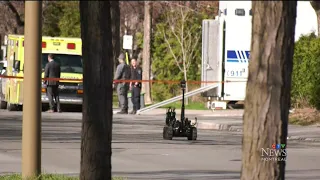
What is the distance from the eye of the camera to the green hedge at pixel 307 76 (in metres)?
24.3

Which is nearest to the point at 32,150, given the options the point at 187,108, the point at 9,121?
the point at 9,121

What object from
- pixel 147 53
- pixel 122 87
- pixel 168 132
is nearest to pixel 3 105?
pixel 122 87

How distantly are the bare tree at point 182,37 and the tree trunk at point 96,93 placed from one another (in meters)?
30.7

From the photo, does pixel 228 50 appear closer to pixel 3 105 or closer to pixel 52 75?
pixel 52 75

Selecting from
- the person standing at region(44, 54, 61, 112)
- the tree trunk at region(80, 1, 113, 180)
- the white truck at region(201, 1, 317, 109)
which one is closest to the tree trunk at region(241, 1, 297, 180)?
the tree trunk at region(80, 1, 113, 180)

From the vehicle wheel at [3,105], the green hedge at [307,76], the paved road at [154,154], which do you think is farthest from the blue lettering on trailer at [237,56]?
the vehicle wheel at [3,105]

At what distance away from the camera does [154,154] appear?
54.0 ft

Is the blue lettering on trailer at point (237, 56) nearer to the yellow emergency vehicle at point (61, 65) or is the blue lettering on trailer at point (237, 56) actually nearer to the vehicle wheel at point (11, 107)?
the yellow emergency vehicle at point (61, 65)

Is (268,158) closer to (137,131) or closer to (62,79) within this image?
(137,131)

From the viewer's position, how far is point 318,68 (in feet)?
80.2

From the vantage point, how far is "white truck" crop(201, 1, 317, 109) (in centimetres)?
3083

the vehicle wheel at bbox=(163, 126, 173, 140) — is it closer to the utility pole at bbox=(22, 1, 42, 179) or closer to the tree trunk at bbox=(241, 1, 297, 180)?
the utility pole at bbox=(22, 1, 42, 179)

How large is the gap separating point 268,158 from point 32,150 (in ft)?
13.0

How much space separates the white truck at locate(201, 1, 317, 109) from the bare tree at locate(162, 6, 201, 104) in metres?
8.99
